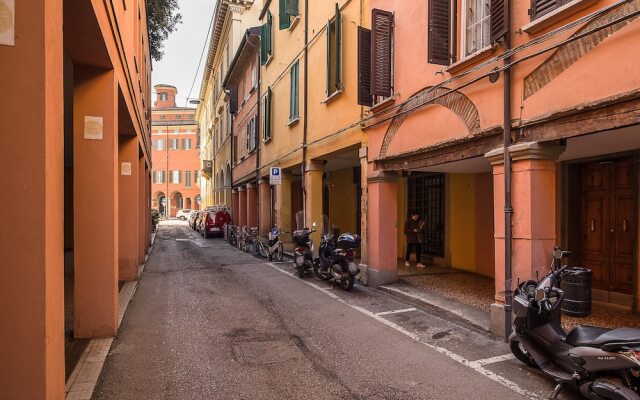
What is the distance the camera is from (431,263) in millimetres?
12406

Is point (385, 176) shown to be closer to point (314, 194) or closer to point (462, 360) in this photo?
point (314, 194)

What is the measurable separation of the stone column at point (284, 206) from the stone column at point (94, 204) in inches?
412

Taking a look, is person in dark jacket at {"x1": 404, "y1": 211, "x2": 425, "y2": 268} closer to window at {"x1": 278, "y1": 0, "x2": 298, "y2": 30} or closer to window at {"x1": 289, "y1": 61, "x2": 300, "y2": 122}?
window at {"x1": 289, "y1": 61, "x2": 300, "y2": 122}

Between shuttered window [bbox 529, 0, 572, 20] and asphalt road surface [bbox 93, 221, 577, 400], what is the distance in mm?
4026

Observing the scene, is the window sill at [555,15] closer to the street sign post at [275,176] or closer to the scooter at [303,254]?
the scooter at [303,254]

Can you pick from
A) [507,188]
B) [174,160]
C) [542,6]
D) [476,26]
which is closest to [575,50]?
[542,6]

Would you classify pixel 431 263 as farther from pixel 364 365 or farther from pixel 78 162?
pixel 78 162

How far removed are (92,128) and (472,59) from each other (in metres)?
5.32

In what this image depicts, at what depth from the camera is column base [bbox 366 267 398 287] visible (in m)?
9.41

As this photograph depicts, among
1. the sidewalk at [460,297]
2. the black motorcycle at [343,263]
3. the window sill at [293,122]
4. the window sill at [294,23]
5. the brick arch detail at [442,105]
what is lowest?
the sidewalk at [460,297]

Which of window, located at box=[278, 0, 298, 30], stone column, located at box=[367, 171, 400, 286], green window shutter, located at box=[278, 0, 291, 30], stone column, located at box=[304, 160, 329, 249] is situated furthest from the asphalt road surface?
green window shutter, located at box=[278, 0, 291, 30]

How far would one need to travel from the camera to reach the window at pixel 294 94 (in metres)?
14.6

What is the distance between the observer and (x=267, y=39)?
18.0m

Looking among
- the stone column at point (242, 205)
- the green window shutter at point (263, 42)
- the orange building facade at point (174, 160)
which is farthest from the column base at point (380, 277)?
the orange building facade at point (174, 160)
